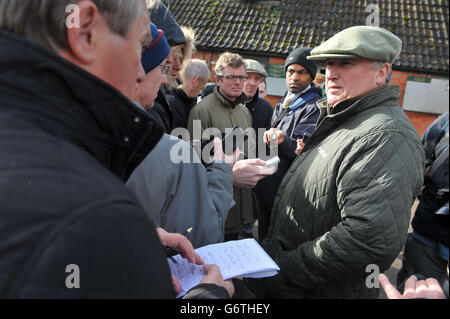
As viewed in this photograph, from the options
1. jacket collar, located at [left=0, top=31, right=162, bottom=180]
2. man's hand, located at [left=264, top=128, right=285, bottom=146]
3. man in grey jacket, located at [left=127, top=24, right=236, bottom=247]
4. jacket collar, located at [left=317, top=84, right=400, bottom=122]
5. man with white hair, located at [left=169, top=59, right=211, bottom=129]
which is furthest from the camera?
man with white hair, located at [left=169, top=59, right=211, bottom=129]

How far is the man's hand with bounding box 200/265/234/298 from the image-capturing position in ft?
3.44

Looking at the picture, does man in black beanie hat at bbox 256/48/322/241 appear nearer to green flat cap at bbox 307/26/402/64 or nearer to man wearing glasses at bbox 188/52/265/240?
man wearing glasses at bbox 188/52/265/240

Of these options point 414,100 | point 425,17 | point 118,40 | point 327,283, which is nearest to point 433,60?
point 414,100

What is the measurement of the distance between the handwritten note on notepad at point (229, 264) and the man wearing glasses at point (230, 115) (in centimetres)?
159

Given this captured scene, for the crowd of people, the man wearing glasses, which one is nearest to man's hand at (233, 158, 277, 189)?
the crowd of people

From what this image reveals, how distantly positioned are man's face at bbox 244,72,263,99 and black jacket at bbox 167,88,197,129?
1.19 metres

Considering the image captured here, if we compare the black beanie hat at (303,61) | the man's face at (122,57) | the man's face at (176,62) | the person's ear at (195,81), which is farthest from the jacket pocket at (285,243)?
the black beanie hat at (303,61)

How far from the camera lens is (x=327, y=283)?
1.78m

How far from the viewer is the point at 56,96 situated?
2.13ft

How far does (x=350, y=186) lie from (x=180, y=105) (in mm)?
1996

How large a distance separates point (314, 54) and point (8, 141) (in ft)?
5.98

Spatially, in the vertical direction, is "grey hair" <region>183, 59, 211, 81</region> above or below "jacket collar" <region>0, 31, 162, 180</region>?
below

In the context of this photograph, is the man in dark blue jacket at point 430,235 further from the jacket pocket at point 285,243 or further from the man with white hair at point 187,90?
the man with white hair at point 187,90

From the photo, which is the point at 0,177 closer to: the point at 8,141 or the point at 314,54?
the point at 8,141
